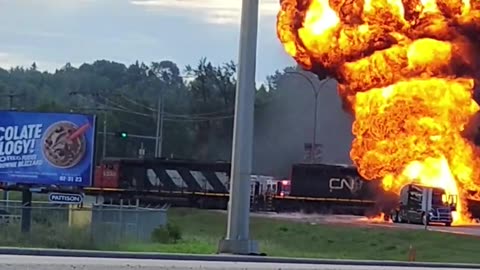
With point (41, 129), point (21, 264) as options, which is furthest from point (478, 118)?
point (21, 264)

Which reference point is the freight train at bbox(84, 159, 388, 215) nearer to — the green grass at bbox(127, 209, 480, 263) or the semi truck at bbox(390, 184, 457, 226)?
the semi truck at bbox(390, 184, 457, 226)

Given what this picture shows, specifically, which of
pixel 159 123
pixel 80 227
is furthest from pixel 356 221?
pixel 159 123

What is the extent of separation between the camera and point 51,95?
11225 centimetres

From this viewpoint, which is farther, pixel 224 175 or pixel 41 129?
pixel 224 175

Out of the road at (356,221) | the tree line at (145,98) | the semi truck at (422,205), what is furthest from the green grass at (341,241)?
the tree line at (145,98)

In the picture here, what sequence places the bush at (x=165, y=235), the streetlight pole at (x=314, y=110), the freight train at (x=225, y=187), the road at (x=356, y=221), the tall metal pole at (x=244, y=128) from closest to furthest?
the tall metal pole at (x=244, y=128)
the bush at (x=165, y=235)
the road at (x=356, y=221)
the freight train at (x=225, y=187)
the streetlight pole at (x=314, y=110)

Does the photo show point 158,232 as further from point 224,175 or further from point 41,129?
point 224,175

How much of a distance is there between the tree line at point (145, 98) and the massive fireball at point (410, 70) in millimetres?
36900

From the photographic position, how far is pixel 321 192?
6669cm

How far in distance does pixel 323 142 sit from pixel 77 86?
156 ft

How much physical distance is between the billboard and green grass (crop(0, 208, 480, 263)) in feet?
17.8

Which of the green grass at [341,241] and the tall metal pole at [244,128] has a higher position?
the tall metal pole at [244,128]

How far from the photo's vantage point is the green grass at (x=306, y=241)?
3084 cm

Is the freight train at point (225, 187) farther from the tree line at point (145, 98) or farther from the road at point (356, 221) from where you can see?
the tree line at point (145, 98)
